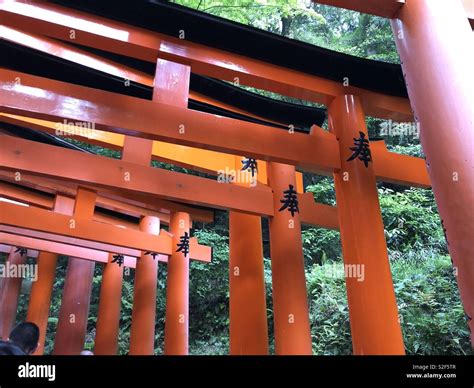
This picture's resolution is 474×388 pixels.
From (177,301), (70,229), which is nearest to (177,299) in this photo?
(177,301)

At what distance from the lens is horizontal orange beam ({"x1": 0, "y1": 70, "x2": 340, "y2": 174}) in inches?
118

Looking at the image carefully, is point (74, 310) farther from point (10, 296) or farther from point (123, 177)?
point (123, 177)

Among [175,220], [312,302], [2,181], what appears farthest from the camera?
[312,302]

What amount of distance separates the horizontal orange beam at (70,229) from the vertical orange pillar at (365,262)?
2.98 metres

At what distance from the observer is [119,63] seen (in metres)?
4.19

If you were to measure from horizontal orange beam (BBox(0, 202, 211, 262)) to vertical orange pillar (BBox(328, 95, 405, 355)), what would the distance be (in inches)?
117

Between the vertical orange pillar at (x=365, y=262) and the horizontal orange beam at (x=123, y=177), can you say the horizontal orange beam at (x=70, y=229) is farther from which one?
the vertical orange pillar at (x=365, y=262)

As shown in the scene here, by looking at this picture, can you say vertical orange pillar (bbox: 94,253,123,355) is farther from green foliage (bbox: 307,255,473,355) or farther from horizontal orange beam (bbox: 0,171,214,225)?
green foliage (bbox: 307,255,473,355)

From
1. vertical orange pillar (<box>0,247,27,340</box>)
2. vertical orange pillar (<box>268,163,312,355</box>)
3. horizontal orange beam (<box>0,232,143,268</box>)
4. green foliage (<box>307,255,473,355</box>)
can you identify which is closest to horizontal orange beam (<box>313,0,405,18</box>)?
vertical orange pillar (<box>268,163,312,355</box>)

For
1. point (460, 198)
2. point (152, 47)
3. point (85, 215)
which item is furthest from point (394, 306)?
point (85, 215)

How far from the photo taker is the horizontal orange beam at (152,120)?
9.84ft

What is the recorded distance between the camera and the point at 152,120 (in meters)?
3.08
